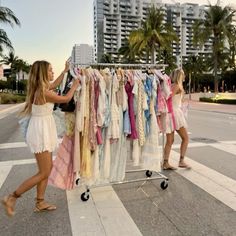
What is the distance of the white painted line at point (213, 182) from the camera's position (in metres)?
5.21

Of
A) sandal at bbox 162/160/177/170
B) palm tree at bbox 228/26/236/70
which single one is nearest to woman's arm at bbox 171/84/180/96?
sandal at bbox 162/160/177/170

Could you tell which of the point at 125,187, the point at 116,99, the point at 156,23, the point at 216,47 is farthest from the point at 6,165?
the point at 216,47

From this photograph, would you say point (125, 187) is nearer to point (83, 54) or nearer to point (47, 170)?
point (47, 170)

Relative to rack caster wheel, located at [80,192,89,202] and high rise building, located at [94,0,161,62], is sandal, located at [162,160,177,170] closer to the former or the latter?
rack caster wheel, located at [80,192,89,202]

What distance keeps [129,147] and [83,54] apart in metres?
1.65

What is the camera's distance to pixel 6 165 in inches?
301

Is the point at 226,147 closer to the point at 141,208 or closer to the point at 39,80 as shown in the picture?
the point at 141,208

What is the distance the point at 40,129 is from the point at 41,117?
0.15 metres

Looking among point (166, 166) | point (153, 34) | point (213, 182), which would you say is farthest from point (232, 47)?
point (213, 182)

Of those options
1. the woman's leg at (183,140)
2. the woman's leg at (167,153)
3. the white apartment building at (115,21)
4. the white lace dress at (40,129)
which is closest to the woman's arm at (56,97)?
the white lace dress at (40,129)

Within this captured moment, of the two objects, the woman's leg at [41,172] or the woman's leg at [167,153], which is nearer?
the woman's leg at [41,172]

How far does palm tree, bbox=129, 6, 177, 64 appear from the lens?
43.1 metres

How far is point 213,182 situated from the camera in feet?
19.7

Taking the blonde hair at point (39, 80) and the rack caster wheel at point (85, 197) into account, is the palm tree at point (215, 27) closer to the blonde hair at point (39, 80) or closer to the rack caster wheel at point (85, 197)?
the rack caster wheel at point (85, 197)
